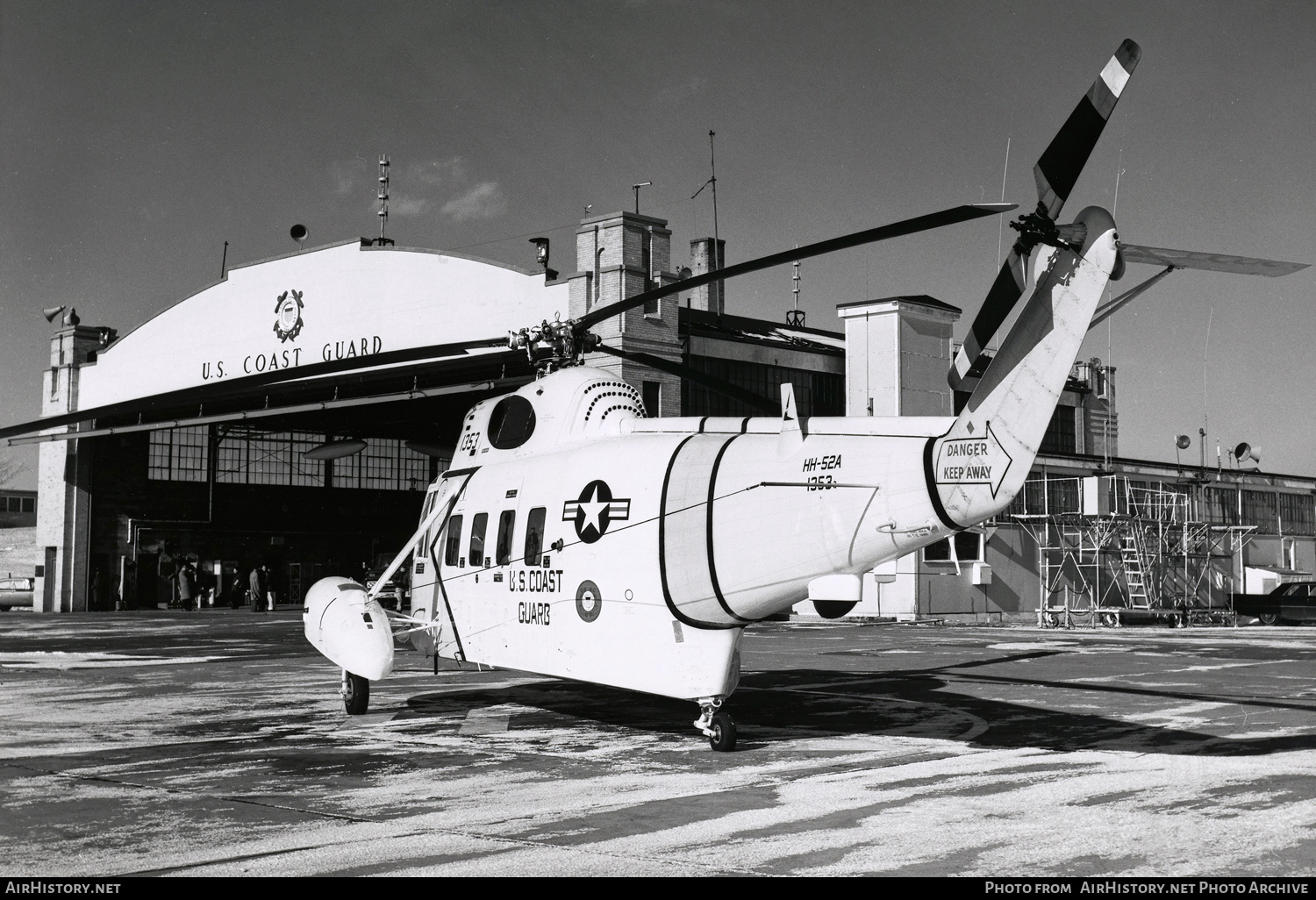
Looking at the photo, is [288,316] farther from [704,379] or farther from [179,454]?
[704,379]

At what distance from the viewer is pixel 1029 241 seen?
9.45m

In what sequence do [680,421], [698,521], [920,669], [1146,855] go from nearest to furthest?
1. [1146,855]
2. [698,521]
3. [680,421]
4. [920,669]

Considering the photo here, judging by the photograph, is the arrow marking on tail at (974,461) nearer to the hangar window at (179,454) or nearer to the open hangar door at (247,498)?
the open hangar door at (247,498)

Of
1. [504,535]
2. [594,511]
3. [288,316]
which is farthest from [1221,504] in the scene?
[594,511]

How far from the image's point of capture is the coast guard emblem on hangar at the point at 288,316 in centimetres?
3784

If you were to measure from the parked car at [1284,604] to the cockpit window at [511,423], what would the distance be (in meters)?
35.8

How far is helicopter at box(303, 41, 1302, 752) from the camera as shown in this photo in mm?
9523

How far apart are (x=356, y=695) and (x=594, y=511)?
420cm

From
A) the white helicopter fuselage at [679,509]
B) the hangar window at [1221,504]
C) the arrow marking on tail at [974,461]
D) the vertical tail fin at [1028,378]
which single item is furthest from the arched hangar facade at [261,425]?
the hangar window at [1221,504]

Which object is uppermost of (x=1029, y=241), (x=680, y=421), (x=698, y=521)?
(x=1029, y=241)

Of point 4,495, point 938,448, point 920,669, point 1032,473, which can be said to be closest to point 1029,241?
point 938,448

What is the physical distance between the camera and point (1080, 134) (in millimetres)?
8766

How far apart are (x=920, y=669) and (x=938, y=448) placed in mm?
11935
